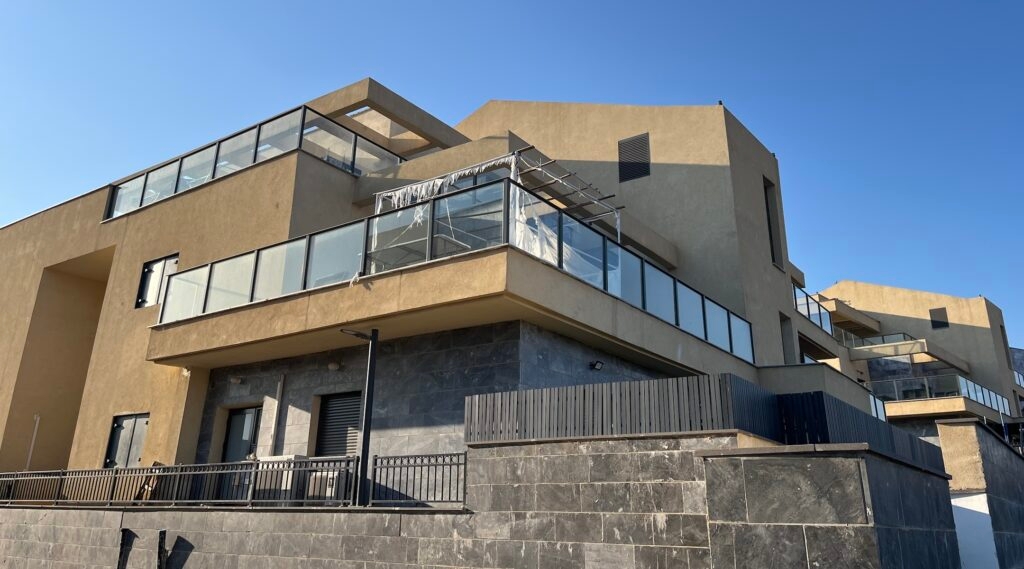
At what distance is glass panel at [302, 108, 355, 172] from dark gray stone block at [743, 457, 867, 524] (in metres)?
14.4

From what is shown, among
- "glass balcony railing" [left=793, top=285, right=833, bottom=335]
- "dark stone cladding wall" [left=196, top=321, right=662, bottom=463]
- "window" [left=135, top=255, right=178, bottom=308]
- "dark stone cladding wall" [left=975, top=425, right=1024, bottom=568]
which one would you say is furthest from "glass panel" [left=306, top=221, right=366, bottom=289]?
"glass balcony railing" [left=793, top=285, right=833, bottom=335]

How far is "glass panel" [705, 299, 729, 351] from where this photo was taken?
17.4 meters

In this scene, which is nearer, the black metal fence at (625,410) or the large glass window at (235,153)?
the black metal fence at (625,410)

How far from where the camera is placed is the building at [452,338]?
28.1ft

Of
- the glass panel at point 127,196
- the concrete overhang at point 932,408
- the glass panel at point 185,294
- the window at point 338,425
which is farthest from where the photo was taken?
the concrete overhang at point 932,408

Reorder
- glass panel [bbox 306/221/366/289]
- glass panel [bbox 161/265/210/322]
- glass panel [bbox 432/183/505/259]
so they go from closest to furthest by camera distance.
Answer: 1. glass panel [bbox 432/183/505/259]
2. glass panel [bbox 306/221/366/289]
3. glass panel [bbox 161/265/210/322]

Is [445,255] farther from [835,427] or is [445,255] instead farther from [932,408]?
[932,408]

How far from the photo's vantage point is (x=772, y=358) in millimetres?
21016

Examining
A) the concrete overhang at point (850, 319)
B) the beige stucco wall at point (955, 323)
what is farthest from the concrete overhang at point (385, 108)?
the beige stucco wall at point (955, 323)

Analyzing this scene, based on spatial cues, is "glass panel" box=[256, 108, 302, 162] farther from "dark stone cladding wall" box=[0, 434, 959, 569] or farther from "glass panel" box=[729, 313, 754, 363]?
"glass panel" box=[729, 313, 754, 363]

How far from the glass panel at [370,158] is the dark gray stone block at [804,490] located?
49.2 feet

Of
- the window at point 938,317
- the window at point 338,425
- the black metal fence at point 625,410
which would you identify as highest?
the window at point 938,317

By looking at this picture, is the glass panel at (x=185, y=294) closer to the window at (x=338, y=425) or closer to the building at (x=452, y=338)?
the building at (x=452, y=338)

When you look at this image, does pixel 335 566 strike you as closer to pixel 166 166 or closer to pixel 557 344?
pixel 557 344
